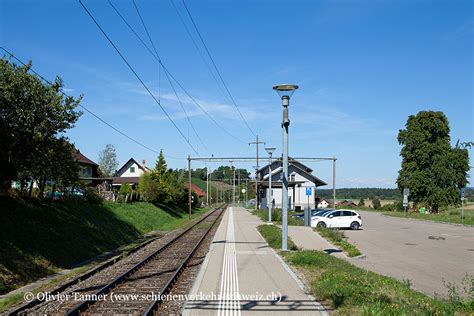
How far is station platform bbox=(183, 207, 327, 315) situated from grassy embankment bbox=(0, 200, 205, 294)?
472 centimetres

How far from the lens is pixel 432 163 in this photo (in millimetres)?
65812


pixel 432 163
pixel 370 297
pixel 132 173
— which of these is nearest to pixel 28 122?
pixel 370 297

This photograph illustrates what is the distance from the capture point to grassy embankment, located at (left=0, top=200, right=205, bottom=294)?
43.8 feet

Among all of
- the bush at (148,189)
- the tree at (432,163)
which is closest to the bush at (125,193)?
the bush at (148,189)

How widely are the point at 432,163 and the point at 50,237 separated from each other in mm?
58960

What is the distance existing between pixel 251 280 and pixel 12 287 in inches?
228

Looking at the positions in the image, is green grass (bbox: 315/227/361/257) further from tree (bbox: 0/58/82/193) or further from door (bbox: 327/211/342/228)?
tree (bbox: 0/58/82/193)

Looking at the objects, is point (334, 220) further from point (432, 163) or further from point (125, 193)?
point (432, 163)

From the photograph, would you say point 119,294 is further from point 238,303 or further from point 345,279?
point 345,279

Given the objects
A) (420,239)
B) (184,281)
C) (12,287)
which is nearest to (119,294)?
(184,281)

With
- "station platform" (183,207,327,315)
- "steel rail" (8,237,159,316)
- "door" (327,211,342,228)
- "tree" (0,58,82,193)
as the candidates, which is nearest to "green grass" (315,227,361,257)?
"station platform" (183,207,327,315)

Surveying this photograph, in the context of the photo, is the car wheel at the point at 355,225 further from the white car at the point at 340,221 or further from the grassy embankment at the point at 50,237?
the grassy embankment at the point at 50,237

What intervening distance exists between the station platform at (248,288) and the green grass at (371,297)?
0.38 metres

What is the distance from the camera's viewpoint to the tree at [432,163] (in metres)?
64.3
